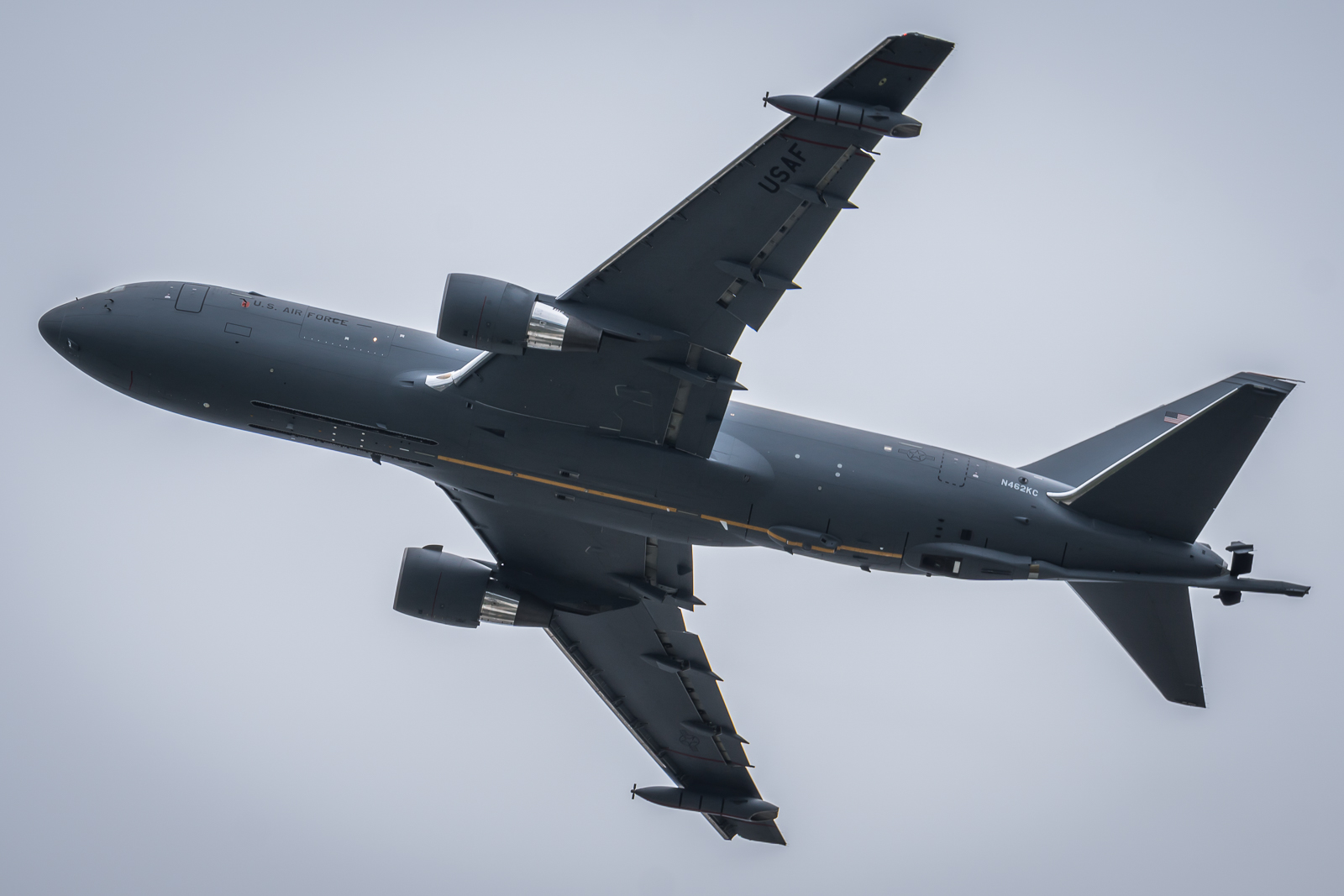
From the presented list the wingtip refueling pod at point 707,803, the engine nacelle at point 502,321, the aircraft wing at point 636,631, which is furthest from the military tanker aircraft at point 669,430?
the wingtip refueling pod at point 707,803

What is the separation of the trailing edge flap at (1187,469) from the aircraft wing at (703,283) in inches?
332

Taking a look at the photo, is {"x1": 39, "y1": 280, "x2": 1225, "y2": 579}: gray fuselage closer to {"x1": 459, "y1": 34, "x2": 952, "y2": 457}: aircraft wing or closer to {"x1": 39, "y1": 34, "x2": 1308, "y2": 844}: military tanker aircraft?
{"x1": 39, "y1": 34, "x2": 1308, "y2": 844}: military tanker aircraft

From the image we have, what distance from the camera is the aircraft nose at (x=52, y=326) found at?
81.0ft

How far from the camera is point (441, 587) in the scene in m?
27.4

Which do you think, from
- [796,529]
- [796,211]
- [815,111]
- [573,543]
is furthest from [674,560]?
[815,111]

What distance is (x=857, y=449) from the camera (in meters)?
25.2

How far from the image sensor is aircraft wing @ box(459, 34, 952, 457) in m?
20.8

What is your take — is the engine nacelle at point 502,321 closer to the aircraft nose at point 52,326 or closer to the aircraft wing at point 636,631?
the aircraft wing at point 636,631

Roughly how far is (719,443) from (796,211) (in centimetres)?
554

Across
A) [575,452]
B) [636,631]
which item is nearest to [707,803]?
[636,631]

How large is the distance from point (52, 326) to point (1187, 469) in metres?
24.6

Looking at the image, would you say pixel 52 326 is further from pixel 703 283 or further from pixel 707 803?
pixel 707 803

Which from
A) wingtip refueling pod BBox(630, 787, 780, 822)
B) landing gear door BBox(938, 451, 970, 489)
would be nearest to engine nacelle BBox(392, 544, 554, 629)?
wingtip refueling pod BBox(630, 787, 780, 822)

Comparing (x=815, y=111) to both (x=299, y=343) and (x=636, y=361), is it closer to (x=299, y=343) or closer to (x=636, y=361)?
(x=636, y=361)
